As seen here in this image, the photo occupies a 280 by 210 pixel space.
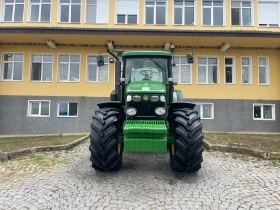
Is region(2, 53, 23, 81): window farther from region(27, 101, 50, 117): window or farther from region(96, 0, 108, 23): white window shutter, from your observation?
region(96, 0, 108, 23): white window shutter

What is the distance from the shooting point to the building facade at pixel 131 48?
55.1 ft

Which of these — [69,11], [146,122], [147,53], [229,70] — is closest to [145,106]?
[146,122]

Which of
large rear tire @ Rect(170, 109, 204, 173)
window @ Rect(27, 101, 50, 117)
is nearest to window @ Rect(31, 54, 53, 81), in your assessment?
window @ Rect(27, 101, 50, 117)

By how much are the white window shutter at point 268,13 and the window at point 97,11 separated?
10057 mm

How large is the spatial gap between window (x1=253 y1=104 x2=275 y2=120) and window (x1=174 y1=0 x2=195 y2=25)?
680cm

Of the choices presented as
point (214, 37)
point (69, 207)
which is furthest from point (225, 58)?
point (69, 207)

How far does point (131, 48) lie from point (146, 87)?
10784mm

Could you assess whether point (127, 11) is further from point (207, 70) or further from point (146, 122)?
point (146, 122)

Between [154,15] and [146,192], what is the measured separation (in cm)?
1448

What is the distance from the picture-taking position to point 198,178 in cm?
630

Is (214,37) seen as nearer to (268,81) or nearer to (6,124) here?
(268,81)

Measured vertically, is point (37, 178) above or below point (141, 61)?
below

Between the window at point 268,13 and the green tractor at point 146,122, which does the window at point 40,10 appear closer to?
the green tractor at point 146,122

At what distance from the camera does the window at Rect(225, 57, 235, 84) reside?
17234 millimetres
